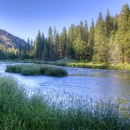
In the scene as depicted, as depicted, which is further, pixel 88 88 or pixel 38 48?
pixel 38 48

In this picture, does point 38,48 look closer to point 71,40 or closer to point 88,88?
point 71,40

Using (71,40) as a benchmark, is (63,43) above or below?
below

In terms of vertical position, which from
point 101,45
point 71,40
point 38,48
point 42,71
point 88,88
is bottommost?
point 88,88

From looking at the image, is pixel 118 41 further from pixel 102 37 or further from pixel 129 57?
pixel 102 37

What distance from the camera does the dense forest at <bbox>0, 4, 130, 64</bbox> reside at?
50.5m

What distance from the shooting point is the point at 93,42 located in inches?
2950

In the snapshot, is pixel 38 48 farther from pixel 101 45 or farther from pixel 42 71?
pixel 42 71

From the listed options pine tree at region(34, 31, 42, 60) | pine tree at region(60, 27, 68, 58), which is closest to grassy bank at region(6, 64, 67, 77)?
pine tree at region(60, 27, 68, 58)

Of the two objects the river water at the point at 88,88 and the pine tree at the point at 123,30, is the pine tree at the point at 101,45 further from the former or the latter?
the river water at the point at 88,88

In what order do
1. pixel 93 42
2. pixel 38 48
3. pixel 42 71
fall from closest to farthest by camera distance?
pixel 42 71 < pixel 93 42 < pixel 38 48

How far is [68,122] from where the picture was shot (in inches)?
231

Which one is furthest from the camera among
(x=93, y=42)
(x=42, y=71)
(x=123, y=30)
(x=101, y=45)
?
(x=93, y=42)

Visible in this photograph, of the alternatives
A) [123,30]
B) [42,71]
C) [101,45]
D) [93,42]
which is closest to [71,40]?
[93,42]

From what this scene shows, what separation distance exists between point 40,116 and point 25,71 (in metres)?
26.7
